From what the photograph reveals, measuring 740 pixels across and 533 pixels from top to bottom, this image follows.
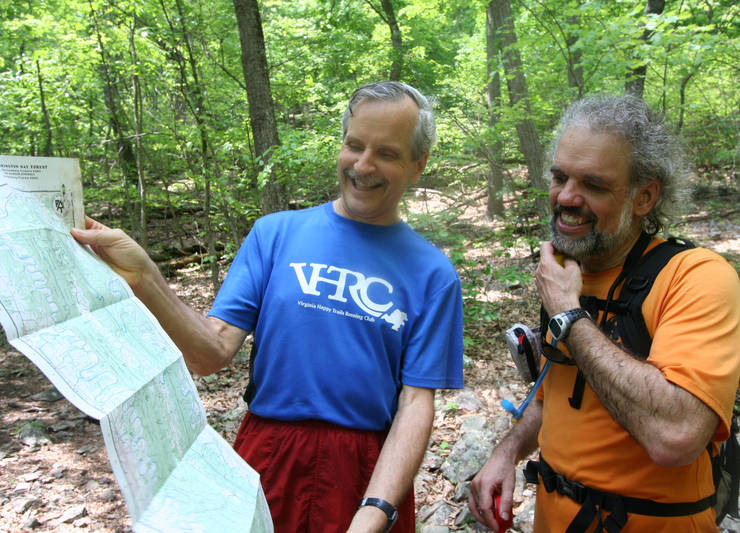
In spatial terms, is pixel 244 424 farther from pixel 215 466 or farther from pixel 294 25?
pixel 294 25

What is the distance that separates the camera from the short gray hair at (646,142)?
185cm

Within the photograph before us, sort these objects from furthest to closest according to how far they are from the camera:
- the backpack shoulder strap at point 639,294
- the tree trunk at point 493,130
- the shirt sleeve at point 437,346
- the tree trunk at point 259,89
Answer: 1. the tree trunk at point 493,130
2. the tree trunk at point 259,89
3. the shirt sleeve at point 437,346
4. the backpack shoulder strap at point 639,294

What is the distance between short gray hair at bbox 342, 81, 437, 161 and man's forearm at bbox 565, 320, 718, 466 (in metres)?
0.93

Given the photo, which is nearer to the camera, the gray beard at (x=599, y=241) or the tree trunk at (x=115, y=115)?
the gray beard at (x=599, y=241)

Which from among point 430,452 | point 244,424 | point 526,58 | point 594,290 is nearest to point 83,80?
point 526,58

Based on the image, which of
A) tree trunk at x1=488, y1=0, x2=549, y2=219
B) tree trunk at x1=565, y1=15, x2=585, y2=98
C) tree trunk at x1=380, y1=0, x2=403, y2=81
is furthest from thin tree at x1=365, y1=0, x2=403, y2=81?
tree trunk at x1=565, y1=15, x2=585, y2=98

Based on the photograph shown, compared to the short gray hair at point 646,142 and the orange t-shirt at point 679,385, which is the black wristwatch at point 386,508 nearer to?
the orange t-shirt at point 679,385

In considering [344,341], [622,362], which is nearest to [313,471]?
[344,341]

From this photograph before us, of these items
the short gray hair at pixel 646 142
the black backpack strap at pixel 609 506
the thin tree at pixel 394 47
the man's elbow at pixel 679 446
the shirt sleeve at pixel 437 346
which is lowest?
the black backpack strap at pixel 609 506

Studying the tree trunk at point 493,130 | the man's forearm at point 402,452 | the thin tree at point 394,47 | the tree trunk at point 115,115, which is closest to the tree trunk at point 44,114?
the tree trunk at point 115,115

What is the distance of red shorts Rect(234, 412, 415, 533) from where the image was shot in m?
1.73

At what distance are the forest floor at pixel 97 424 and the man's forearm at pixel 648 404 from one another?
1085 mm

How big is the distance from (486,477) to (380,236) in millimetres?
1079

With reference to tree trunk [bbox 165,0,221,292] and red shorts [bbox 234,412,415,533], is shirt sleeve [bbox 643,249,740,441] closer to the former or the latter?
red shorts [bbox 234,412,415,533]
